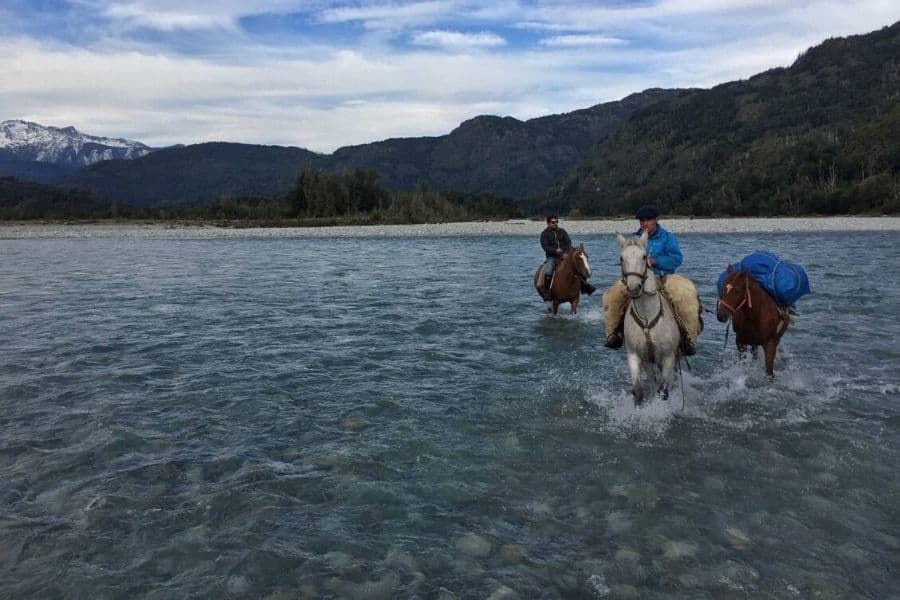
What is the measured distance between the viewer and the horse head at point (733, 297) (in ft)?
33.1

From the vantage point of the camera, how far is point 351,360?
12617 mm

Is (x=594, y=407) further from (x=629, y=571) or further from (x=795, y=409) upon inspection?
(x=629, y=571)

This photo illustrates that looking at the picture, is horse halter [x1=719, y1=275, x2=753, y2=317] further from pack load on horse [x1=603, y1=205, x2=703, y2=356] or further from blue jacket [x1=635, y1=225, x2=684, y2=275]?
blue jacket [x1=635, y1=225, x2=684, y2=275]

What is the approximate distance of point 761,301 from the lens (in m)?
10.4

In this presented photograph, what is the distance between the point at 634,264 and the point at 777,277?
14.7 ft

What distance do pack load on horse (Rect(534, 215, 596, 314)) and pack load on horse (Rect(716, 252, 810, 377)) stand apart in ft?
19.3

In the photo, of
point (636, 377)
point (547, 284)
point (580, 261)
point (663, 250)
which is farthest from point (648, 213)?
point (547, 284)

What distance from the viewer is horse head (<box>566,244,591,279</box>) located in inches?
621

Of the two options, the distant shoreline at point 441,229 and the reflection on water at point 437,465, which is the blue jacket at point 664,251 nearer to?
the reflection on water at point 437,465

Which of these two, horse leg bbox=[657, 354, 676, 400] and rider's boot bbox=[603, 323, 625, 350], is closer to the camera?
horse leg bbox=[657, 354, 676, 400]

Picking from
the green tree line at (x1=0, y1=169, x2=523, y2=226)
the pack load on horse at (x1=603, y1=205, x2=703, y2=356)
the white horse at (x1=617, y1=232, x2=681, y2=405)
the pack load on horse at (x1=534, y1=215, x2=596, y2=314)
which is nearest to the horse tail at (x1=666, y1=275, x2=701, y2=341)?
the pack load on horse at (x1=603, y1=205, x2=703, y2=356)

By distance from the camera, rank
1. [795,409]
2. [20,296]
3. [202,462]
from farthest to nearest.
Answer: [20,296] < [795,409] < [202,462]

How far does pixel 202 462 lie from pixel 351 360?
17.2ft

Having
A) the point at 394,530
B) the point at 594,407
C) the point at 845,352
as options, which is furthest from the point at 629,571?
the point at 845,352
